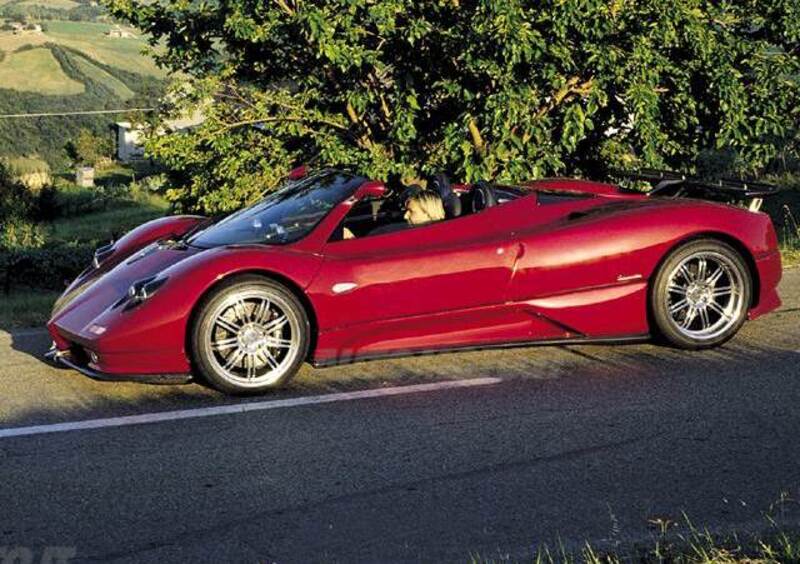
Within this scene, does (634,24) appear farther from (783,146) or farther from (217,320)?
(783,146)

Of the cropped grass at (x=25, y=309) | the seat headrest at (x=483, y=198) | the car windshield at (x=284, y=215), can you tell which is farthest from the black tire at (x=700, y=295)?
the cropped grass at (x=25, y=309)

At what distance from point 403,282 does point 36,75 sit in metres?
122

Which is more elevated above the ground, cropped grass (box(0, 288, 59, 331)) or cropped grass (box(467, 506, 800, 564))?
cropped grass (box(0, 288, 59, 331))

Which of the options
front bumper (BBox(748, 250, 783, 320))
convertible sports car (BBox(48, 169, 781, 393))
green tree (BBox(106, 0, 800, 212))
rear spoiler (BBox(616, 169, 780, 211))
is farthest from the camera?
green tree (BBox(106, 0, 800, 212))

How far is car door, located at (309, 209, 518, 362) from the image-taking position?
6207 mm

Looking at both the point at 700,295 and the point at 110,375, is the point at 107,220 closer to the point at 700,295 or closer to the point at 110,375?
the point at 110,375

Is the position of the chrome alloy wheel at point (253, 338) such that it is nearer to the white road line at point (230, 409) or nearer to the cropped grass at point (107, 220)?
the white road line at point (230, 409)

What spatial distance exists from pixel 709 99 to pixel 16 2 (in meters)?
193

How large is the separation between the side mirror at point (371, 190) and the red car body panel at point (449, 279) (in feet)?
0.26

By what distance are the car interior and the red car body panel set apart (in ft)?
0.27

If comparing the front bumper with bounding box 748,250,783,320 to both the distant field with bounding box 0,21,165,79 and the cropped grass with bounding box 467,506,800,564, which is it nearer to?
the cropped grass with bounding box 467,506,800,564

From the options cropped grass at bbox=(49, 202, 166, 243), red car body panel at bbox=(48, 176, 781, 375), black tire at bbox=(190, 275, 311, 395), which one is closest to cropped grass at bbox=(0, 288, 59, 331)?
red car body panel at bbox=(48, 176, 781, 375)

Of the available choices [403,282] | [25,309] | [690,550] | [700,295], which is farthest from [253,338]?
[25,309]

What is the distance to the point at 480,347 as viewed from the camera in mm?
6520
